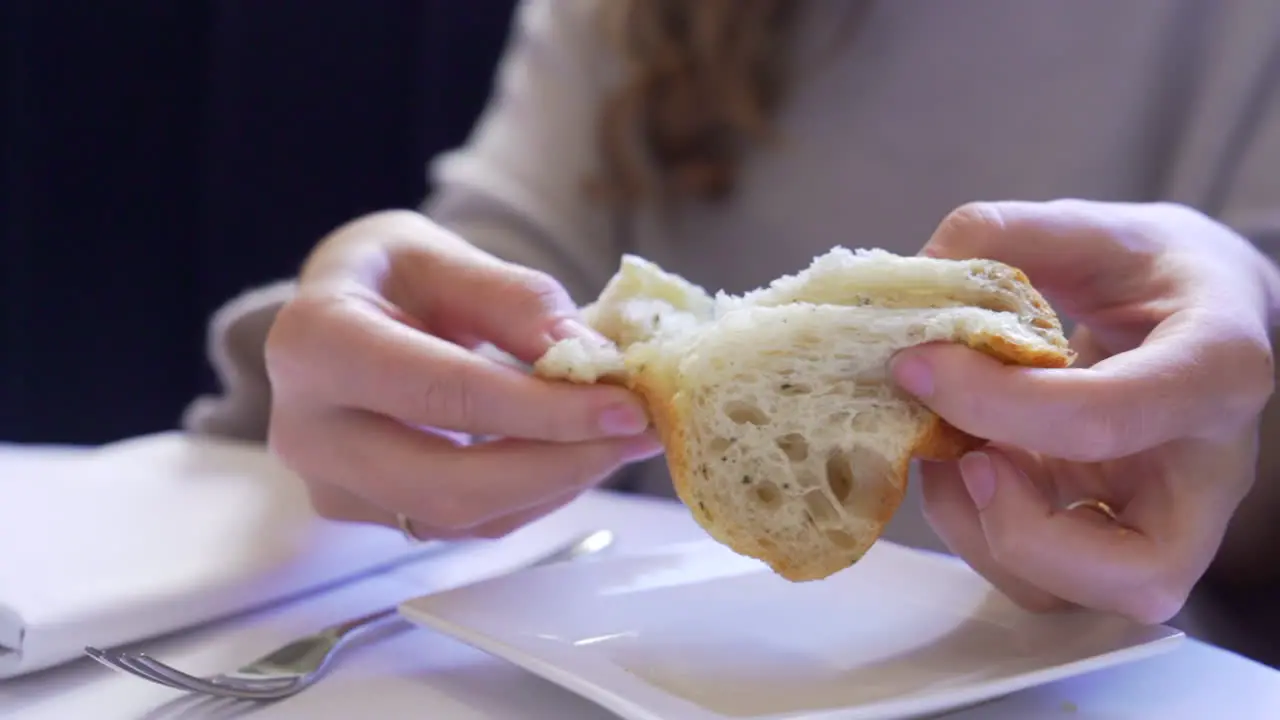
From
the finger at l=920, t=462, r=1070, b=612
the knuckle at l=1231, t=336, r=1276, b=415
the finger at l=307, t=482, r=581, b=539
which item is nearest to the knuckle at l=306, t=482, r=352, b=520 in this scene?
the finger at l=307, t=482, r=581, b=539

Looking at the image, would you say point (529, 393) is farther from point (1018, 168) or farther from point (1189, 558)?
point (1018, 168)

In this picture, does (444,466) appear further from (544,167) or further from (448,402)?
(544,167)

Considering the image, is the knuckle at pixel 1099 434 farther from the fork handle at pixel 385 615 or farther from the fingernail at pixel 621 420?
the fork handle at pixel 385 615

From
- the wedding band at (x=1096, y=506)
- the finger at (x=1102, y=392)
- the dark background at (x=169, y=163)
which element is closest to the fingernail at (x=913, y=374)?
the finger at (x=1102, y=392)

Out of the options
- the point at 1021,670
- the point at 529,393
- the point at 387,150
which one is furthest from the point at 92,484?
the point at 387,150

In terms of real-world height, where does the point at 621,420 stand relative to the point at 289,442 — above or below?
below

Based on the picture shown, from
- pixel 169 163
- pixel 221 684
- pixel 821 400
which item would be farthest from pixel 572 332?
pixel 169 163

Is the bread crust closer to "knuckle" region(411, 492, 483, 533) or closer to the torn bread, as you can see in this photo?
the torn bread
